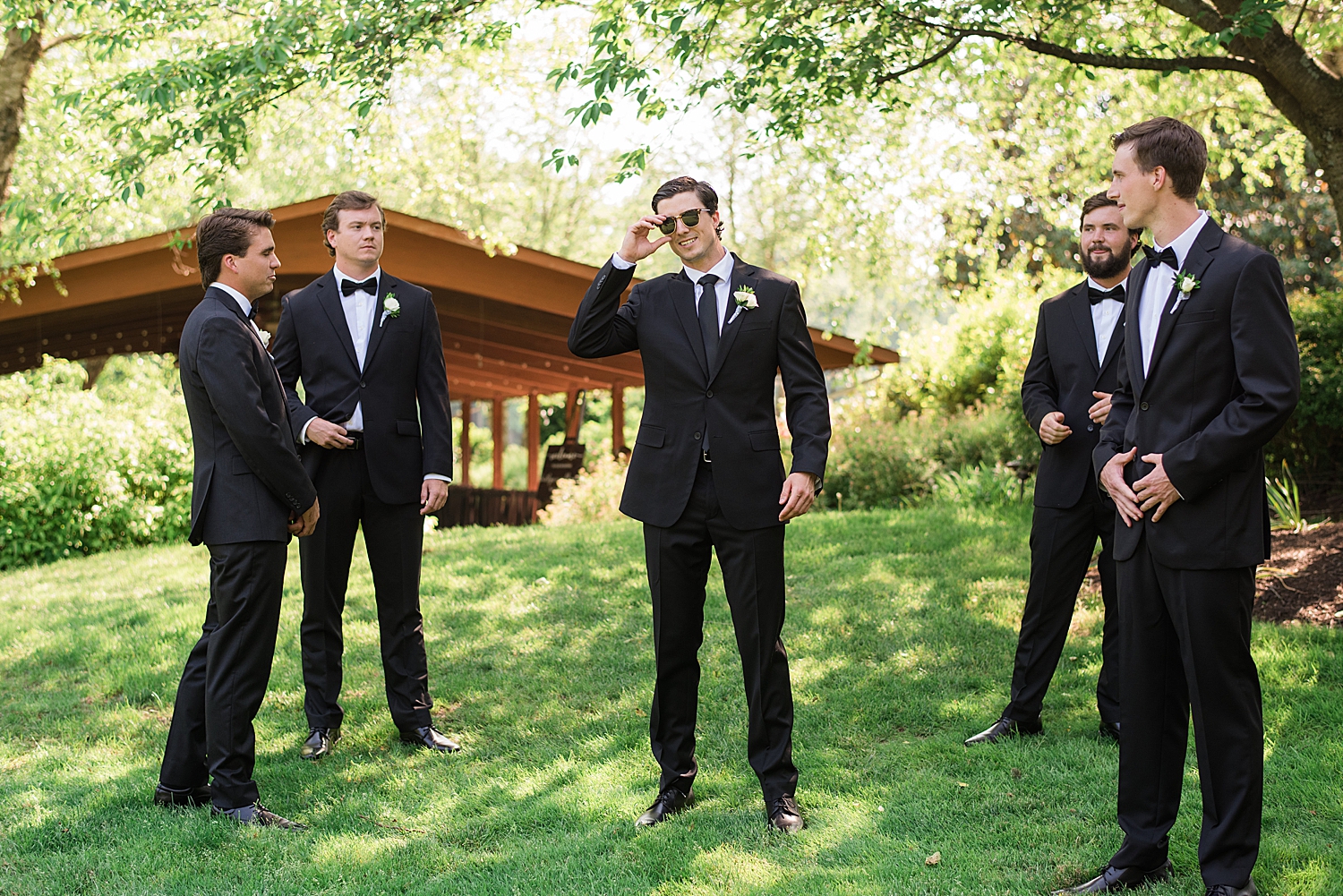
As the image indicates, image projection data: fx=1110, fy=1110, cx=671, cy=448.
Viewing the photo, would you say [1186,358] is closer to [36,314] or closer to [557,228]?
[36,314]

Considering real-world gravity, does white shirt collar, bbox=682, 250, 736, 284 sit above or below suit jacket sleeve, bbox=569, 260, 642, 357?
above

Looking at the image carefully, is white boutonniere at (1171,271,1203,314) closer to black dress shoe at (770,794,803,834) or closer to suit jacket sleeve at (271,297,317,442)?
black dress shoe at (770,794,803,834)

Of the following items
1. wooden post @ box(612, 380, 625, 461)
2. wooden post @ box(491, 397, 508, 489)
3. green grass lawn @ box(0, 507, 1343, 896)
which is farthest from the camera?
wooden post @ box(491, 397, 508, 489)

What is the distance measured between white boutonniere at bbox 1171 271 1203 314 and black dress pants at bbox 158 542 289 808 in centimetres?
336

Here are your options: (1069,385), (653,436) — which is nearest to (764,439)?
(653,436)

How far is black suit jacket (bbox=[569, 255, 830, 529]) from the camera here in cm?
412

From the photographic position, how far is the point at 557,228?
3250 centimetres

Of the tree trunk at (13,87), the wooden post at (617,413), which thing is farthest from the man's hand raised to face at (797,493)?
the wooden post at (617,413)

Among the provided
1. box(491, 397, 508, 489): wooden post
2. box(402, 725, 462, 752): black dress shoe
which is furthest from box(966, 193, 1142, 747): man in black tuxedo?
box(491, 397, 508, 489): wooden post

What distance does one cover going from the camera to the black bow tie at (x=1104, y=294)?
16.3 feet

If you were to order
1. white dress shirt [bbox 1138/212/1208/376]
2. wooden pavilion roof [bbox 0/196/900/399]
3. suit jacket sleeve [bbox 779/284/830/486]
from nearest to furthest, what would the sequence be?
white dress shirt [bbox 1138/212/1208/376] → suit jacket sleeve [bbox 779/284/830/486] → wooden pavilion roof [bbox 0/196/900/399]

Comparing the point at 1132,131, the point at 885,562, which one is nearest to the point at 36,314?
the point at 885,562

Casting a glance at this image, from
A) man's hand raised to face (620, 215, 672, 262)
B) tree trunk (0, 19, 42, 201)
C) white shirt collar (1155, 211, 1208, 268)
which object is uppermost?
tree trunk (0, 19, 42, 201)

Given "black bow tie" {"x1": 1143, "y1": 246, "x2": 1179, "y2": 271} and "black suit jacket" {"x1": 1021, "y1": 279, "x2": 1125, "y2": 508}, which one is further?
"black suit jacket" {"x1": 1021, "y1": 279, "x2": 1125, "y2": 508}
